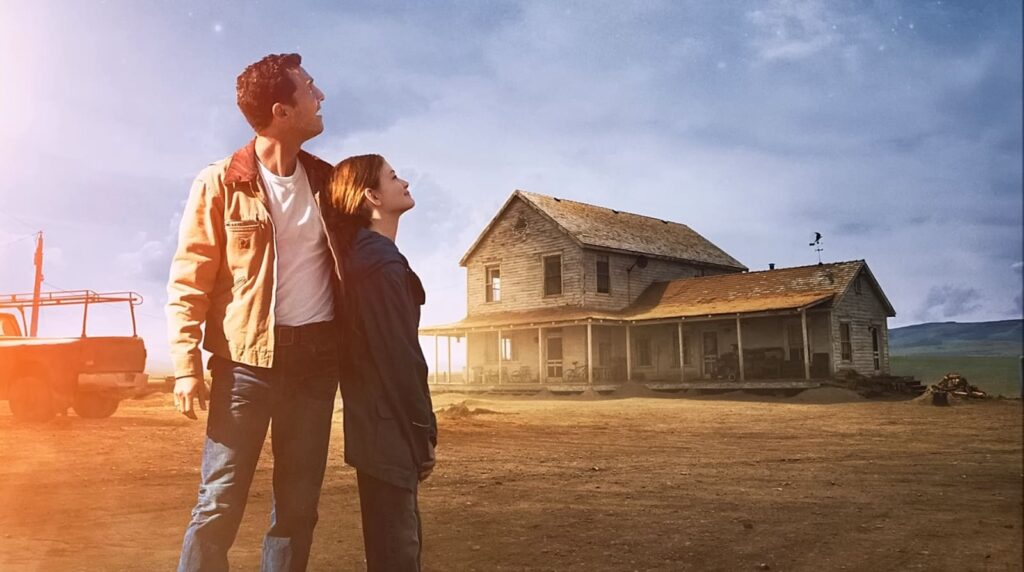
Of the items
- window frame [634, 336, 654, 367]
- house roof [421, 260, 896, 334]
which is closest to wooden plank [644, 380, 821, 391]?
house roof [421, 260, 896, 334]

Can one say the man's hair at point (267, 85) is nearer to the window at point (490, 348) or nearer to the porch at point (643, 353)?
the porch at point (643, 353)

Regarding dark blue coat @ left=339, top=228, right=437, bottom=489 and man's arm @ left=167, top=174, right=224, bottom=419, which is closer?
dark blue coat @ left=339, top=228, right=437, bottom=489

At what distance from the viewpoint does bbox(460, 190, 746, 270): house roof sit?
2659cm

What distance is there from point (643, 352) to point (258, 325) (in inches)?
963

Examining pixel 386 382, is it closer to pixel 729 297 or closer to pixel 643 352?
pixel 729 297

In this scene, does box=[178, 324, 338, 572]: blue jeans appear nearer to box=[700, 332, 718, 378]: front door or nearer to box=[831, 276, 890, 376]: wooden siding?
box=[831, 276, 890, 376]: wooden siding

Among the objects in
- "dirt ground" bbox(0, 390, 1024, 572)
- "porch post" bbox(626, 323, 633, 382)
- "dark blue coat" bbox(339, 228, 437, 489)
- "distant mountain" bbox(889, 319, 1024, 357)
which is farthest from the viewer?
"distant mountain" bbox(889, 319, 1024, 357)

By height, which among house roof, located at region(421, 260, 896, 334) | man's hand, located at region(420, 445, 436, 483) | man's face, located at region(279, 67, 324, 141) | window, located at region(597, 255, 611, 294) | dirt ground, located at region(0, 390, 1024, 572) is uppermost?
window, located at region(597, 255, 611, 294)

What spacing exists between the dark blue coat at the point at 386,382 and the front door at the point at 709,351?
23375mm

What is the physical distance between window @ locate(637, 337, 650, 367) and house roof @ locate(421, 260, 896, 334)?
1.06 m

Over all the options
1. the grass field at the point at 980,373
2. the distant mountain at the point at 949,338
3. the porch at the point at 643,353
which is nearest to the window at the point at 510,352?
the porch at the point at 643,353

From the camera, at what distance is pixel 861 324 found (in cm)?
2439

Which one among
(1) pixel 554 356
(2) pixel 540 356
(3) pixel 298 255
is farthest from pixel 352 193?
(1) pixel 554 356

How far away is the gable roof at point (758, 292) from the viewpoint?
891 inches
